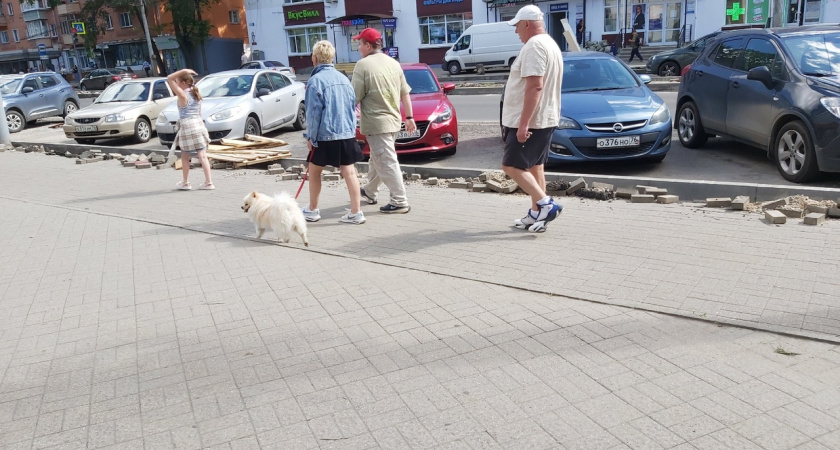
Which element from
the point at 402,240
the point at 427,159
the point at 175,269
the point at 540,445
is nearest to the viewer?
the point at 540,445

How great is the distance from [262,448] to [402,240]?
348 cm

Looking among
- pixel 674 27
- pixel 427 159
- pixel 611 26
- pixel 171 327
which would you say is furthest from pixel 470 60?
pixel 171 327

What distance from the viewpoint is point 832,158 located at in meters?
7.14

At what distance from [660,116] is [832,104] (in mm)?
2154

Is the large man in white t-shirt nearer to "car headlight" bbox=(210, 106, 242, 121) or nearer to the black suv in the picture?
the black suv

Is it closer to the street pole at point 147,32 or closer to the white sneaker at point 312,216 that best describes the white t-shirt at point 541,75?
the white sneaker at point 312,216

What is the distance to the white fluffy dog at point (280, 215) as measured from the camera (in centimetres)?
625

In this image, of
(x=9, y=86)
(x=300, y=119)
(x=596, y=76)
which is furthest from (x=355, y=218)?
(x=9, y=86)

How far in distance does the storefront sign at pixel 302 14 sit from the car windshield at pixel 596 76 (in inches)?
1637

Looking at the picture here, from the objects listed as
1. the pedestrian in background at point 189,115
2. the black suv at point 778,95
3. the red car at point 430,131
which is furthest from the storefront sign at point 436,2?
the pedestrian in background at point 189,115

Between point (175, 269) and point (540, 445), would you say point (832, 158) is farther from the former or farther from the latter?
point (175, 269)

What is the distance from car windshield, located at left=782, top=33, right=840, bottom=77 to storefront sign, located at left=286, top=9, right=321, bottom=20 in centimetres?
4417

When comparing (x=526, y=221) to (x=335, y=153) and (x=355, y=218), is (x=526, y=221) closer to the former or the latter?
(x=355, y=218)

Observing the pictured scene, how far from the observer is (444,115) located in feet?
35.7
